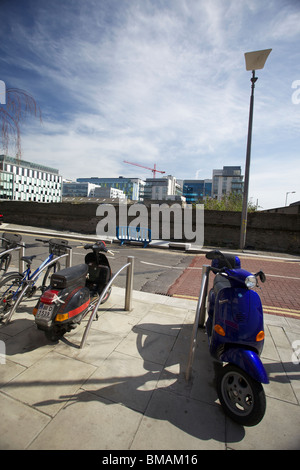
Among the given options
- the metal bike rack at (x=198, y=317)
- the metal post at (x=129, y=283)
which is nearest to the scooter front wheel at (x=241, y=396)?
the metal bike rack at (x=198, y=317)

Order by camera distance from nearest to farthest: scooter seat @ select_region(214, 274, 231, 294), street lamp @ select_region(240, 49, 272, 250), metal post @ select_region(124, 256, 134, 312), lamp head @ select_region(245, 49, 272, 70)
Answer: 1. scooter seat @ select_region(214, 274, 231, 294)
2. metal post @ select_region(124, 256, 134, 312)
3. lamp head @ select_region(245, 49, 272, 70)
4. street lamp @ select_region(240, 49, 272, 250)

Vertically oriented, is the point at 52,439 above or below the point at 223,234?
below

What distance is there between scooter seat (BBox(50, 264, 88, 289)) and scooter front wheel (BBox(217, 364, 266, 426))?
6.70ft

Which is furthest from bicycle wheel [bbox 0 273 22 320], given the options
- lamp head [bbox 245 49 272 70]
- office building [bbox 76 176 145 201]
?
office building [bbox 76 176 145 201]

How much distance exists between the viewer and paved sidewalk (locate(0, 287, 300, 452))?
1.76 meters

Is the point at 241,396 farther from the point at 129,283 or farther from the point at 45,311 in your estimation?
the point at 129,283

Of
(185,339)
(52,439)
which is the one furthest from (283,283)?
(52,439)

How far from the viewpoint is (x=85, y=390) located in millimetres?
2193

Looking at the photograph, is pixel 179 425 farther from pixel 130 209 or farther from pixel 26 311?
pixel 130 209

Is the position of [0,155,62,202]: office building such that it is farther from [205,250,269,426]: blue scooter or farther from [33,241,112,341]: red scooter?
[205,250,269,426]: blue scooter

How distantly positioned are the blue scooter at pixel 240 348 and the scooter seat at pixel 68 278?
6.15 ft

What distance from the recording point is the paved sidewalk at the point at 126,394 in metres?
1.76

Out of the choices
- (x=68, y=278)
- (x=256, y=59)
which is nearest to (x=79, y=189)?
(x=256, y=59)

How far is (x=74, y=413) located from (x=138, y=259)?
7.47 metres
